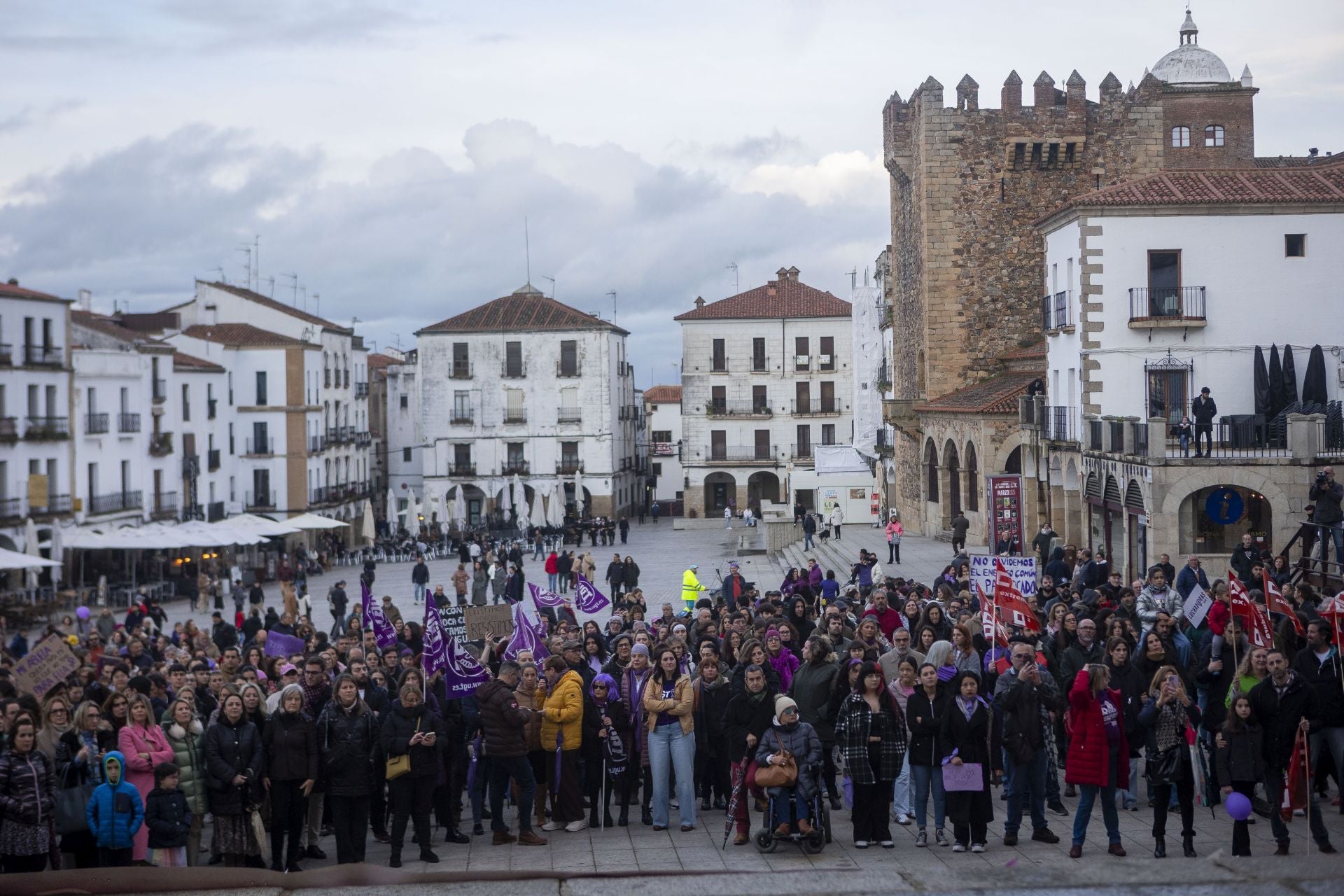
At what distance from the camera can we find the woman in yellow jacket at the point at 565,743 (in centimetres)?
1220

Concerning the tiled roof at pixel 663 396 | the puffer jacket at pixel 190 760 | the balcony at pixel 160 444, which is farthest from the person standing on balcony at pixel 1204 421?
the tiled roof at pixel 663 396

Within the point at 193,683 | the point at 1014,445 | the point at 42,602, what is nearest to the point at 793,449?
the point at 1014,445

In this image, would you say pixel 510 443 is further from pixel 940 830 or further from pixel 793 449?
pixel 940 830

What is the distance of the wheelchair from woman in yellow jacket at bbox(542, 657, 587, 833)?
1.79 metres

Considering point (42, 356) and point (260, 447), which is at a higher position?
point (42, 356)

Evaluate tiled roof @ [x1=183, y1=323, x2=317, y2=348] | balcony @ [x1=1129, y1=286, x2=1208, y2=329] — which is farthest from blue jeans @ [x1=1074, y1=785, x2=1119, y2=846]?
tiled roof @ [x1=183, y1=323, x2=317, y2=348]

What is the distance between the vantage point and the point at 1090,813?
1063cm

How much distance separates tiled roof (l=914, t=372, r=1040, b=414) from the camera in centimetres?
3919

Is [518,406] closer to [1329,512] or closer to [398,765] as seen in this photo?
[1329,512]

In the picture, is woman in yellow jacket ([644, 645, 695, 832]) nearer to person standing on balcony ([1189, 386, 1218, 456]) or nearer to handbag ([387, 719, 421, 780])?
handbag ([387, 719, 421, 780])

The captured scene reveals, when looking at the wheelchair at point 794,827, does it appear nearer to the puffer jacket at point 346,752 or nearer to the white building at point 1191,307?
the puffer jacket at point 346,752

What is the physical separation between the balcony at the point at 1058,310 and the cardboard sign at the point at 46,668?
75.3ft

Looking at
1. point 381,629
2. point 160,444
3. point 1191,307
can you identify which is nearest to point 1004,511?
point 1191,307

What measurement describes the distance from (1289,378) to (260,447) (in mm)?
43328
